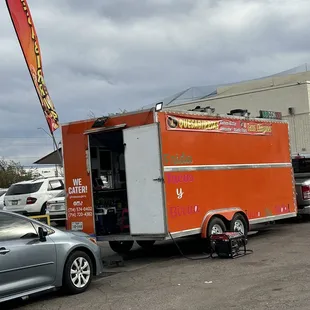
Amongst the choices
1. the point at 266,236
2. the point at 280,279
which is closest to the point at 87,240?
the point at 280,279

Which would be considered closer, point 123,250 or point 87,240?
point 87,240

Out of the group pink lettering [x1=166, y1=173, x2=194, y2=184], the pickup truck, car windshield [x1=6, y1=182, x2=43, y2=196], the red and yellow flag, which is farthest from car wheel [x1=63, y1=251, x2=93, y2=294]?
car windshield [x1=6, y1=182, x2=43, y2=196]

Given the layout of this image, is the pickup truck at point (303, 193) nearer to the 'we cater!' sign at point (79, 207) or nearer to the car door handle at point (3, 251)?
the 'we cater!' sign at point (79, 207)

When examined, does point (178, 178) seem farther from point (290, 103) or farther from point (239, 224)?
point (290, 103)

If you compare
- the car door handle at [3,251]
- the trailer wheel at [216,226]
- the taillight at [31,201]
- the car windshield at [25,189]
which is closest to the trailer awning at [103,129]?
the trailer wheel at [216,226]

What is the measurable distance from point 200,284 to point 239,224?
3791 mm

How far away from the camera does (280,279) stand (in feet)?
24.4

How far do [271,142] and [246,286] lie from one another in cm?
607

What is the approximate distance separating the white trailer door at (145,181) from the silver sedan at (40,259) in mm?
1818

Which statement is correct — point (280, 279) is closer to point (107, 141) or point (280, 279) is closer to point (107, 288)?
point (107, 288)

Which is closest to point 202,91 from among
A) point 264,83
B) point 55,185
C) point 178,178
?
point 264,83

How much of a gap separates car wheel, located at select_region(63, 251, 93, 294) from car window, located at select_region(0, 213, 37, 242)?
0.76 metres

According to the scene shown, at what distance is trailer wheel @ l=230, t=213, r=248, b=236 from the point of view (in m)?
10.7

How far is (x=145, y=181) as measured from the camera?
9.51 m
